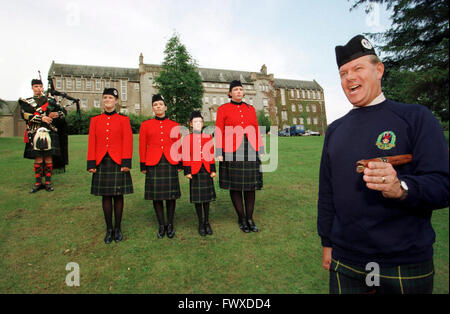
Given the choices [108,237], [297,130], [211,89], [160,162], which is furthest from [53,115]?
[211,89]

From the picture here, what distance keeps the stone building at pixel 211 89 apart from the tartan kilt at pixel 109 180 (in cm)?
5667

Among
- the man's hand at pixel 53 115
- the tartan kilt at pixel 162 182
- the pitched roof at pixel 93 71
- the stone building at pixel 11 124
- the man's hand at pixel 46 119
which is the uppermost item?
the pitched roof at pixel 93 71

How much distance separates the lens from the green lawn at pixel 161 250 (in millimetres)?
3385

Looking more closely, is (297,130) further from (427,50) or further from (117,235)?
(427,50)

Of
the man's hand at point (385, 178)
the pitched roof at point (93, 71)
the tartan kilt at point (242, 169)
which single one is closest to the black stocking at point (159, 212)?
the tartan kilt at point (242, 169)

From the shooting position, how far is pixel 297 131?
56656 millimetres

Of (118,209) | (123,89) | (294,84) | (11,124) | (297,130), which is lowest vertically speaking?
(118,209)

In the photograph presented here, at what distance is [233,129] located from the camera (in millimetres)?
5328

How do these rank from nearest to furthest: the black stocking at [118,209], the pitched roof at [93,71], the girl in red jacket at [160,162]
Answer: the black stocking at [118,209], the girl in red jacket at [160,162], the pitched roof at [93,71]

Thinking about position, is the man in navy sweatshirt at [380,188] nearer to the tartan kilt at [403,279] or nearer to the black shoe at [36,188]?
the tartan kilt at [403,279]

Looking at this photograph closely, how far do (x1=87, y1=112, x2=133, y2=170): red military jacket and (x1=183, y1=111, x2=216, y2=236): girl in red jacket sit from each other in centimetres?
118

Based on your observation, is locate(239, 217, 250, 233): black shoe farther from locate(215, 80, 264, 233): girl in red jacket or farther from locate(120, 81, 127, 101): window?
locate(120, 81, 127, 101): window

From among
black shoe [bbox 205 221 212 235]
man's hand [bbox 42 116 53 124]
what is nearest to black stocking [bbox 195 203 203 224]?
black shoe [bbox 205 221 212 235]

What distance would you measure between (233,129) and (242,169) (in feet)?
2.89
